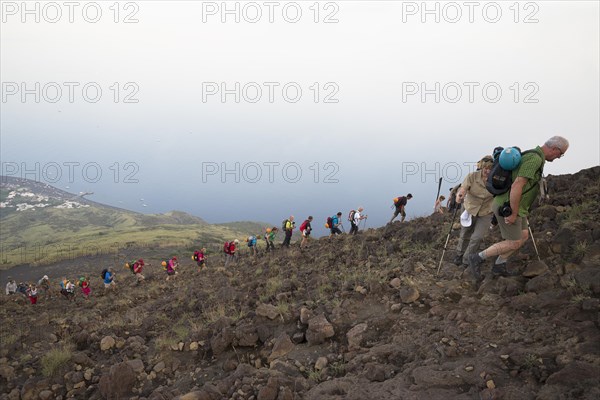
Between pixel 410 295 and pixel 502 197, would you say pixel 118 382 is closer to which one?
pixel 410 295

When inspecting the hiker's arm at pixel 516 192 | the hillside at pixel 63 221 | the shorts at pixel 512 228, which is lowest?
the hillside at pixel 63 221

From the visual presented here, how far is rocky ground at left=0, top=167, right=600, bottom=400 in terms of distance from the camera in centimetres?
396

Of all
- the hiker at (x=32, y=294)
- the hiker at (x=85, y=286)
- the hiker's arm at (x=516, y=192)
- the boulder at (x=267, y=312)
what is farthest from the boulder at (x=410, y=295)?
the hiker at (x=32, y=294)

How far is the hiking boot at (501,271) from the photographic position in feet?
19.2

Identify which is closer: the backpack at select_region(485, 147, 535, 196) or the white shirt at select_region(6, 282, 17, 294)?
the backpack at select_region(485, 147, 535, 196)

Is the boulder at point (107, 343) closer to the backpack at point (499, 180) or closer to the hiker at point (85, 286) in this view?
the backpack at point (499, 180)

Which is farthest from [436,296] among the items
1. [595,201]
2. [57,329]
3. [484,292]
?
[57,329]

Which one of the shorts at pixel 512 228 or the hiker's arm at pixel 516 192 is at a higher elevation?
the hiker's arm at pixel 516 192

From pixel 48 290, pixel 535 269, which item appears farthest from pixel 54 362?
pixel 48 290

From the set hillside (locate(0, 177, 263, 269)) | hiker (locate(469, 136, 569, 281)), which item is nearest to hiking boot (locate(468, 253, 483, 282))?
hiker (locate(469, 136, 569, 281))

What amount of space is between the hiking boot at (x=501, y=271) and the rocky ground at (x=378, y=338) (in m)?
0.11

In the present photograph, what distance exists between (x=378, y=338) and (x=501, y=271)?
2401 mm

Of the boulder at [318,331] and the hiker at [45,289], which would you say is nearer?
the boulder at [318,331]

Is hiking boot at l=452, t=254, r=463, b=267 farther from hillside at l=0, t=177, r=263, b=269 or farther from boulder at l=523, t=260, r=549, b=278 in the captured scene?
hillside at l=0, t=177, r=263, b=269
